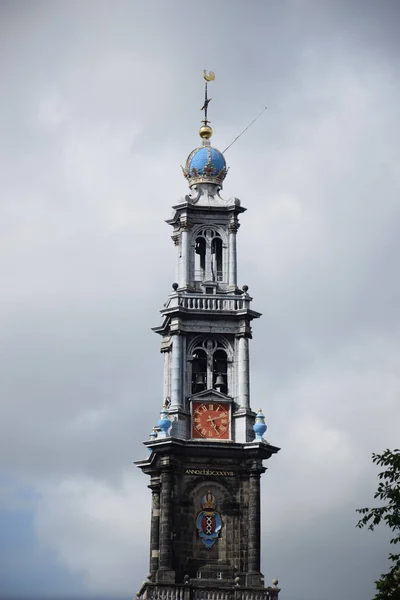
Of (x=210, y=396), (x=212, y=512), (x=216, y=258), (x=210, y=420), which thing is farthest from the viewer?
(x=216, y=258)

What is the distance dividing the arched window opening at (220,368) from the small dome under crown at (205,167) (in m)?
12.7

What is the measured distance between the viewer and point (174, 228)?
9769 centimetres

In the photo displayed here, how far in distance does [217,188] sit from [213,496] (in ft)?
73.1

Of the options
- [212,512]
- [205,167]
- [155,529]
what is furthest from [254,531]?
[205,167]

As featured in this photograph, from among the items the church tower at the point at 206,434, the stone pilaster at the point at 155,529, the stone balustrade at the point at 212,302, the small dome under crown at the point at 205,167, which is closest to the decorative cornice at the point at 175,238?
the church tower at the point at 206,434

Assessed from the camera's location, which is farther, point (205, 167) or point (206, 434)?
point (205, 167)

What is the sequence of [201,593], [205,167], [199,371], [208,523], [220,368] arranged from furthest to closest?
[205,167], [220,368], [199,371], [208,523], [201,593]

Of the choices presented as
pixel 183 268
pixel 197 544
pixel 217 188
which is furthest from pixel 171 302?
pixel 197 544

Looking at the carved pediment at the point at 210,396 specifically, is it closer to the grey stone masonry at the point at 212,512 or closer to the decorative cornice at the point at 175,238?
the grey stone masonry at the point at 212,512

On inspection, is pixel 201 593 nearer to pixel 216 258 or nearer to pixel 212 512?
pixel 212 512

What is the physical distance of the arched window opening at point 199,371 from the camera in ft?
302

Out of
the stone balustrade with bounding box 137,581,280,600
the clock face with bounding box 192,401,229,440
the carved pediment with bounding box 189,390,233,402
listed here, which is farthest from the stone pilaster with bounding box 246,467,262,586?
the carved pediment with bounding box 189,390,233,402

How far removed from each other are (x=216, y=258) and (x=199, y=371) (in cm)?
856

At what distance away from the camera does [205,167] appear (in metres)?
98.1
